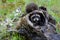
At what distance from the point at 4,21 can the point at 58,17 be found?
1146mm

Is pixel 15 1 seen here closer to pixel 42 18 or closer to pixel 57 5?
pixel 57 5

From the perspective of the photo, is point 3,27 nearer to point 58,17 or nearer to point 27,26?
point 27,26

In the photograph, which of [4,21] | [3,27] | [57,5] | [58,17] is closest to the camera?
[3,27]

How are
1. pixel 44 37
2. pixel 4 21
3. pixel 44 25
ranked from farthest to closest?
1. pixel 4 21
2. pixel 44 25
3. pixel 44 37

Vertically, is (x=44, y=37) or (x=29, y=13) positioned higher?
(x=29, y=13)

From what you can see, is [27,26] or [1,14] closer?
[27,26]

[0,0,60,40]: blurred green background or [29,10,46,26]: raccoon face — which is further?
[0,0,60,40]: blurred green background

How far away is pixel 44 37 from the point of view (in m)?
3.96

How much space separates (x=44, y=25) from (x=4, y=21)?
127cm

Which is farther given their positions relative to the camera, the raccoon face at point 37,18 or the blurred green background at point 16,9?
the blurred green background at point 16,9

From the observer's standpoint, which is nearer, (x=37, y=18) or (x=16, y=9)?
(x=37, y=18)

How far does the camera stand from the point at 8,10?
604 cm

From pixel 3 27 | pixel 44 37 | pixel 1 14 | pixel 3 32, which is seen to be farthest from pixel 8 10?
pixel 44 37

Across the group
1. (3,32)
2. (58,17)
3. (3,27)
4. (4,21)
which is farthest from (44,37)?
(58,17)
